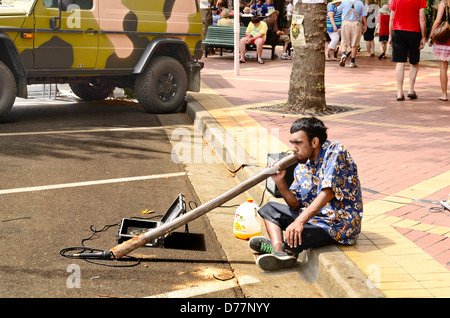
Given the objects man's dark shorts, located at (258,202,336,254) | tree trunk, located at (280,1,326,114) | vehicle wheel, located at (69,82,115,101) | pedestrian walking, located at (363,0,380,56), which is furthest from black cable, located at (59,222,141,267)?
pedestrian walking, located at (363,0,380,56)

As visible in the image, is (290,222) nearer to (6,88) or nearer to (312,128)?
(312,128)

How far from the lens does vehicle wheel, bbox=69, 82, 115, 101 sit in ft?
41.3

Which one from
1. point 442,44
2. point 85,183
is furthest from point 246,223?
point 442,44

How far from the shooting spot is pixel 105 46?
420 inches

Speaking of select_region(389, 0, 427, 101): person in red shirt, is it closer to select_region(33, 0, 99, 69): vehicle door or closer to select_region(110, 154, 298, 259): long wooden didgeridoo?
select_region(33, 0, 99, 69): vehicle door

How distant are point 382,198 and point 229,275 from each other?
191 centimetres

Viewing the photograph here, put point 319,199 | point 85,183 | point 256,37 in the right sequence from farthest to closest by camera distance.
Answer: point 256,37 < point 85,183 < point 319,199

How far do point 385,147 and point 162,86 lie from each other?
177 inches

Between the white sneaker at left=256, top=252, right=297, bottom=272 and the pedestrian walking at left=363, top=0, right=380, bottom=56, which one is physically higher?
the pedestrian walking at left=363, top=0, right=380, bottom=56

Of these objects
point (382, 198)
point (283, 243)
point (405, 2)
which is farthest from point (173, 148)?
point (405, 2)

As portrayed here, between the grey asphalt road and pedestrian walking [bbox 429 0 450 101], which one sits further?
pedestrian walking [bbox 429 0 450 101]

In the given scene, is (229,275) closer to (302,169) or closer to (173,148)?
(302,169)

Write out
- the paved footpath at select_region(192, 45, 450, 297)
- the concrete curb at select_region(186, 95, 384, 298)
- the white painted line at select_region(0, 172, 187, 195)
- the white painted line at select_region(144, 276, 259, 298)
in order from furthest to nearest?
the white painted line at select_region(0, 172, 187, 195) → the paved footpath at select_region(192, 45, 450, 297) → the white painted line at select_region(144, 276, 259, 298) → the concrete curb at select_region(186, 95, 384, 298)

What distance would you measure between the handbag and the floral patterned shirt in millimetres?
7300
